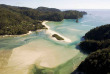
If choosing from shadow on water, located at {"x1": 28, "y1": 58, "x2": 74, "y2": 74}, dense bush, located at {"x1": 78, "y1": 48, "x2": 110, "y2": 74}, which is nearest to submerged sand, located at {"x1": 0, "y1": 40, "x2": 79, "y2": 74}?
shadow on water, located at {"x1": 28, "y1": 58, "x2": 74, "y2": 74}

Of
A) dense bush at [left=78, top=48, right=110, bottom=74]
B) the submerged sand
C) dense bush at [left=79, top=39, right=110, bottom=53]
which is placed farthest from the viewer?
dense bush at [left=79, top=39, right=110, bottom=53]

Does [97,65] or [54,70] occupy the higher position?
[97,65]

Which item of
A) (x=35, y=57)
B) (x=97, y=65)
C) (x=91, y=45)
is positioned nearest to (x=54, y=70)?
(x=35, y=57)

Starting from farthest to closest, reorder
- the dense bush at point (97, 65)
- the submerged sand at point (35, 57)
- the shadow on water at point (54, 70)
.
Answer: the submerged sand at point (35, 57)
the shadow on water at point (54, 70)
the dense bush at point (97, 65)

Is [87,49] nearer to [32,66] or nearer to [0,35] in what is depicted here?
[32,66]

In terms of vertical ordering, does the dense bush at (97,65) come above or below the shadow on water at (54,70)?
above

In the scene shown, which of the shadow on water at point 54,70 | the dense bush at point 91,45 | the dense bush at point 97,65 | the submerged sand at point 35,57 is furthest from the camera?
the dense bush at point 91,45

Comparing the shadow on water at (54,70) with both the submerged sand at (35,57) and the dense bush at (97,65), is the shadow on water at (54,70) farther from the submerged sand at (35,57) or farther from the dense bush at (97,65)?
the dense bush at (97,65)

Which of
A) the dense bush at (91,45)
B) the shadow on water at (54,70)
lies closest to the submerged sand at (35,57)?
the shadow on water at (54,70)

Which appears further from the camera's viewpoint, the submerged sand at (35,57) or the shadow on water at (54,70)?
the submerged sand at (35,57)

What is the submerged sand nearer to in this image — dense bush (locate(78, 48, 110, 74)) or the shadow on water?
the shadow on water

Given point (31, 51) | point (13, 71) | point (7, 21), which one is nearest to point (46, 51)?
point (31, 51)

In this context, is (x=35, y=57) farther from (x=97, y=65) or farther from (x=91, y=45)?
(x=91, y=45)
